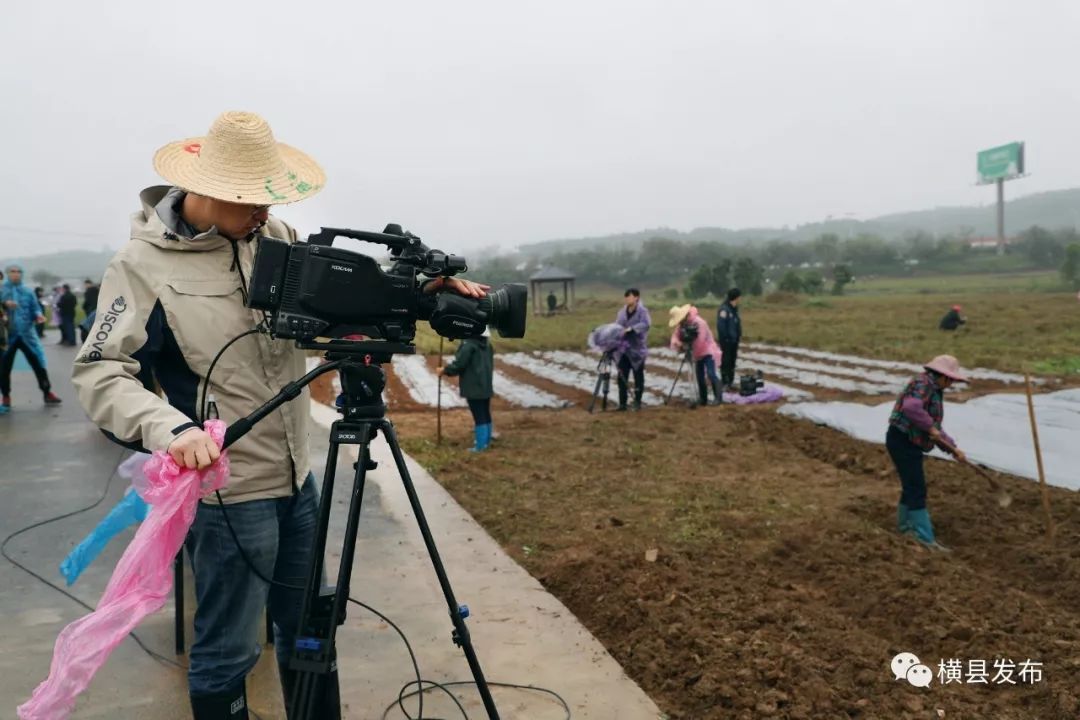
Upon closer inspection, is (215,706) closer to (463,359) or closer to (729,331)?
(463,359)

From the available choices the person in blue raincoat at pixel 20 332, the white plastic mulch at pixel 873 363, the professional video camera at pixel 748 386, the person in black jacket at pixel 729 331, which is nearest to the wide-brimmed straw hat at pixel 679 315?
the person in black jacket at pixel 729 331

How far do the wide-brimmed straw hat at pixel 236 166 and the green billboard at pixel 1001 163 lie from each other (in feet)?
294

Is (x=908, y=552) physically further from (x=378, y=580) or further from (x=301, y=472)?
(x=301, y=472)

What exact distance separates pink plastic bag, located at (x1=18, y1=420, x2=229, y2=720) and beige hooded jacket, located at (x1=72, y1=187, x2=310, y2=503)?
0.39 ft

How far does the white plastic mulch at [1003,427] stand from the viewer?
6945 millimetres

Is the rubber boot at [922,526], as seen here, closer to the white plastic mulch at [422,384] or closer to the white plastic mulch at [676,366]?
the white plastic mulch at [676,366]

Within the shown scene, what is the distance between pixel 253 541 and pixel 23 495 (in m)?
4.32

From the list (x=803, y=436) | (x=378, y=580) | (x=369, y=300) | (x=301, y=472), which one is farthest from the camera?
(x=803, y=436)

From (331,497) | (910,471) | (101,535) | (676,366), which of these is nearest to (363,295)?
(331,497)

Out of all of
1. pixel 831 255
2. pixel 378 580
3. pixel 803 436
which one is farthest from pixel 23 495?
pixel 831 255

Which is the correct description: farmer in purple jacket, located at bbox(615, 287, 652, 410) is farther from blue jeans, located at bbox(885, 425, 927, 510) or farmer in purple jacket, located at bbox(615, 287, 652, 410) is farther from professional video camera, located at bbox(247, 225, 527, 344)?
professional video camera, located at bbox(247, 225, 527, 344)

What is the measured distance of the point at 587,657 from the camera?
338 cm

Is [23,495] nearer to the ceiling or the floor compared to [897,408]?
nearer to the floor

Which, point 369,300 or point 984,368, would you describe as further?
point 984,368
